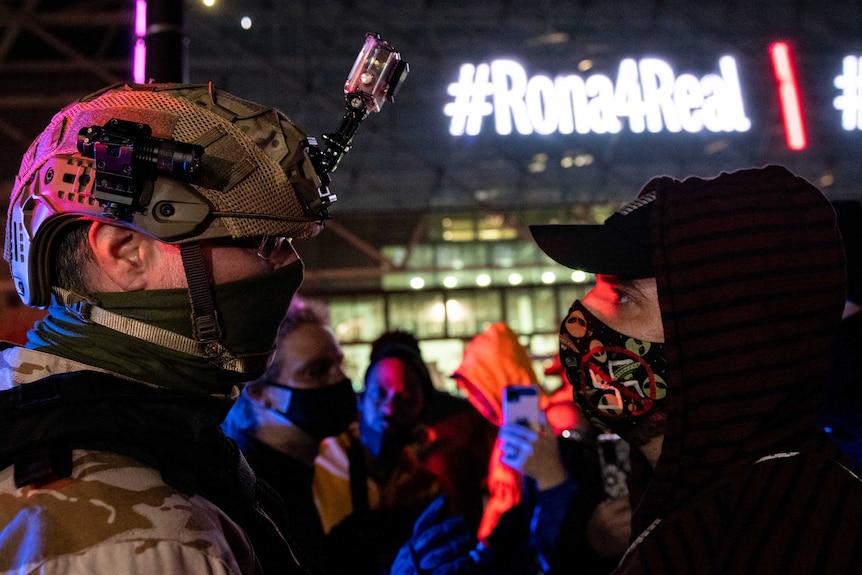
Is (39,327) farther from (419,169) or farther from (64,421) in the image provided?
(419,169)

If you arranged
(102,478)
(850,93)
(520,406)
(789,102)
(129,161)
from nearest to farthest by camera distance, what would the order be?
(102,478) < (129,161) < (520,406) < (789,102) < (850,93)

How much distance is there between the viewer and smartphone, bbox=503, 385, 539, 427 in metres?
3.45

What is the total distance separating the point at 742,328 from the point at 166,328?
119 centimetres

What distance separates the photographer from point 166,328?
57.1 inches

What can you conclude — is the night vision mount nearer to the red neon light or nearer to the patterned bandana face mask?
the patterned bandana face mask

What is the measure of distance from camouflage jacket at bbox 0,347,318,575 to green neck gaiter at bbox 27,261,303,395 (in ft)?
0.12

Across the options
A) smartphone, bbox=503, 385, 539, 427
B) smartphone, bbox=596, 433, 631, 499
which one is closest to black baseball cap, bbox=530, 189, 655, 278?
smartphone, bbox=596, 433, 631, 499

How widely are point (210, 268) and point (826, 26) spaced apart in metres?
13.7

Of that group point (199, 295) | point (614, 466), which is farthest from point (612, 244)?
point (614, 466)

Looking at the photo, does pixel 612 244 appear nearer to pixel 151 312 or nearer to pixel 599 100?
pixel 151 312

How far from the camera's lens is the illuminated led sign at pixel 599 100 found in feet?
34.6

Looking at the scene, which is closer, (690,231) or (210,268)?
(210,268)

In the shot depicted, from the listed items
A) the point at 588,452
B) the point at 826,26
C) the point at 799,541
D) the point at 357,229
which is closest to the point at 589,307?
the point at 799,541

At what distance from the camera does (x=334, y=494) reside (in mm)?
3555
